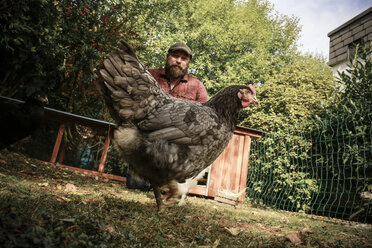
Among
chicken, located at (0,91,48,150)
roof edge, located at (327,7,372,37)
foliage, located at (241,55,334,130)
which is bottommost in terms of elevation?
chicken, located at (0,91,48,150)

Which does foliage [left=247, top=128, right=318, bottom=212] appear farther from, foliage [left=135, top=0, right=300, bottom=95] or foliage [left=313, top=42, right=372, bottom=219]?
foliage [left=135, top=0, right=300, bottom=95]

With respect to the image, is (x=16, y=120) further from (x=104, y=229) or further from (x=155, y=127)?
(x=104, y=229)

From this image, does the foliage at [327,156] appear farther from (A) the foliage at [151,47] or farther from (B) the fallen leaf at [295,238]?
(B) the fallen leaf at [295,238]

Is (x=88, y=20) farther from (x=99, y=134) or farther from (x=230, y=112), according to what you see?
(x=230, y=112)

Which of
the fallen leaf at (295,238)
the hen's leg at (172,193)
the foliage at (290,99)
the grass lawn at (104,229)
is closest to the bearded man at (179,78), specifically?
the hen's leg at (172,193)

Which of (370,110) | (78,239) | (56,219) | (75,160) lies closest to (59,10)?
(56,219)

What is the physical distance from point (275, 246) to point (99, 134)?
6499 millimetres

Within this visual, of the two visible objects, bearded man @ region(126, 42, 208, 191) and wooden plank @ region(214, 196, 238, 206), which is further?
wooden plank @ region(214, 196, 238, 206)

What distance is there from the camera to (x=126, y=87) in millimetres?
2398

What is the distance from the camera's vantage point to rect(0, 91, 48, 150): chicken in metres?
2.38

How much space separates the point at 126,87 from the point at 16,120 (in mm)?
1315

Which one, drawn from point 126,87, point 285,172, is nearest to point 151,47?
point 285,172

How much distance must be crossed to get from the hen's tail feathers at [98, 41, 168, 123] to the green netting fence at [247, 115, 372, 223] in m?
4.25

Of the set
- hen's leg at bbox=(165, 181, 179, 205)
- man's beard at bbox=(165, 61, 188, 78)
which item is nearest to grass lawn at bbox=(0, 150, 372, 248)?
hen's leg at bbox=(165, 181, 179, 205)
